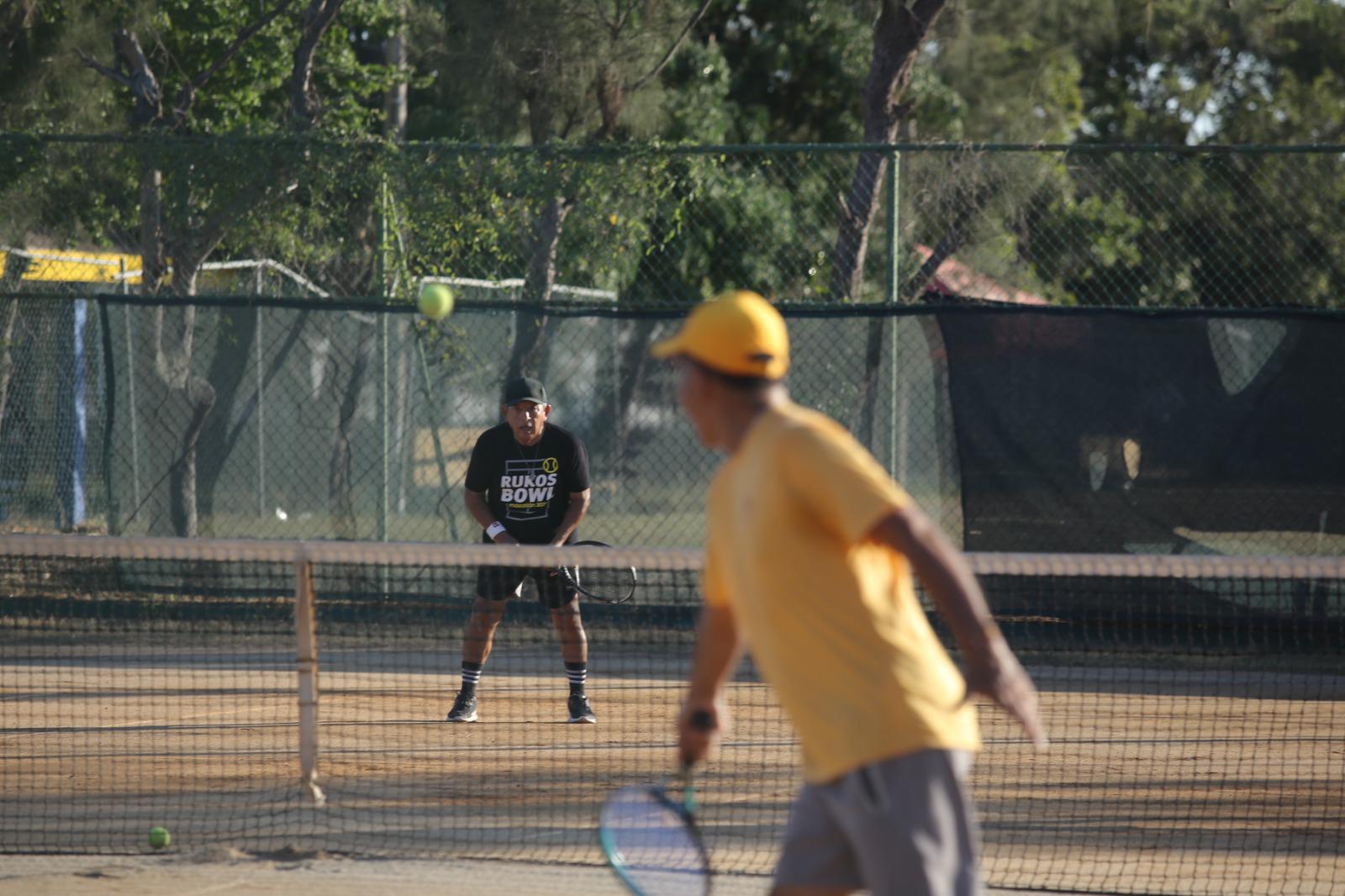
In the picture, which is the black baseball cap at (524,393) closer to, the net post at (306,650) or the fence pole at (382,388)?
the net post at (306,650)

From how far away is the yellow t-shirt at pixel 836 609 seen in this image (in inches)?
110

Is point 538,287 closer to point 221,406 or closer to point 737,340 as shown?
point 221,406

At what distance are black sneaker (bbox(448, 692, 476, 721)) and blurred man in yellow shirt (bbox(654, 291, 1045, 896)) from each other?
4.83 meters

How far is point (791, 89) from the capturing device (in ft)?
82.4

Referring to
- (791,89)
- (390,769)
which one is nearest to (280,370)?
(390,769)

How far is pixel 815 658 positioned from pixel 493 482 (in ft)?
16.3

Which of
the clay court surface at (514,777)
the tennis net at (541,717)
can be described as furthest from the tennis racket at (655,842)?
the tennis net at (541,717)

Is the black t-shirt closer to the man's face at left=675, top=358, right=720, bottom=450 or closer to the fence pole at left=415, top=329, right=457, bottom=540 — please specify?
the fence pole at left=415, top=329, right=457, bottom=540

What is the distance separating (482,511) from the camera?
25.2ft

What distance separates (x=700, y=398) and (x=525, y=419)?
458 cm

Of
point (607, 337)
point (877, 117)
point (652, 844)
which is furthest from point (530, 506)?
point (877, 117)

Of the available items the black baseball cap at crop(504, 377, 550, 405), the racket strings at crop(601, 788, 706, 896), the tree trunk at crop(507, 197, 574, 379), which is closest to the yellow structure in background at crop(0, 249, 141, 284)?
the tree trunk at crop(507, 197, 574, 379)

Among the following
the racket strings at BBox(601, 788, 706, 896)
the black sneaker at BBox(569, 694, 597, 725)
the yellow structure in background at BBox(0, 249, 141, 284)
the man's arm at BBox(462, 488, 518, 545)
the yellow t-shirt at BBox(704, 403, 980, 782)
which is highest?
the yellow structure in background at BBox(0, 249, 141, 284)

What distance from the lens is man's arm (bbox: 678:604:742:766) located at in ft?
10.9
